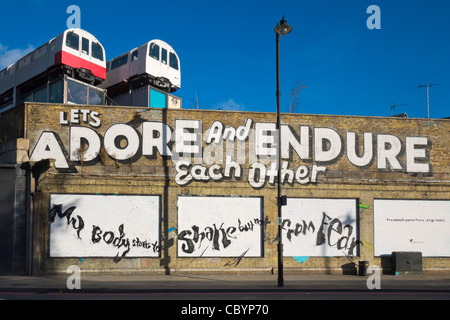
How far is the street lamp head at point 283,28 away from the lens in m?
15.3

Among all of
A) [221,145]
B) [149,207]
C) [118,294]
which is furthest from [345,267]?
[118,294]

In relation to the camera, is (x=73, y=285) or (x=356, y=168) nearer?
(x=73, y=285)

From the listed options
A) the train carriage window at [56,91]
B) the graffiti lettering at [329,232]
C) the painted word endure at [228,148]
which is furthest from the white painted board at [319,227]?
the train carriage window at [56,91]

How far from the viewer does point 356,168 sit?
64.4 ft

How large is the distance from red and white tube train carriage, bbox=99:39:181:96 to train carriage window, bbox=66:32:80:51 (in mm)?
4168

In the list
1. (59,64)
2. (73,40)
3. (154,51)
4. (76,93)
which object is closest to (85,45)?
(73,40)

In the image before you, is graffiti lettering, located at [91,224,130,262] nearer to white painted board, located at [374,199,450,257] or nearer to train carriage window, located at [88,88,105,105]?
train carriage window, located at [88,88,105,105]

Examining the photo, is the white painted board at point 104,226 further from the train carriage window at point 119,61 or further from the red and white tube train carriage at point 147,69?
the train carriage window at point 119,61

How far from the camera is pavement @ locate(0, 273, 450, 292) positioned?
14617 millimetres

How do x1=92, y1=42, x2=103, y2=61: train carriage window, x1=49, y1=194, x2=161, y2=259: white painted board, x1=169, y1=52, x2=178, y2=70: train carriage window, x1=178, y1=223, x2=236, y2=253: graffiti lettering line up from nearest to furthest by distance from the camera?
x1=49, y1=194, x2=161, y2=259: white painted board
x1=178, y1=223, x2=236, y2=253: graffiti lettering
x1=92, y1=42, x2=103, y2=61: train carriage window
x1=169, y1=52, x2=178, y2=70: train carriage window

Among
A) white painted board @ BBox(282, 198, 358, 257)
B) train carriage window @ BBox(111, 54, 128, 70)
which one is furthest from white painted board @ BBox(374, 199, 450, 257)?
train carriage window @ BBox(111, 54, 128, 70)
